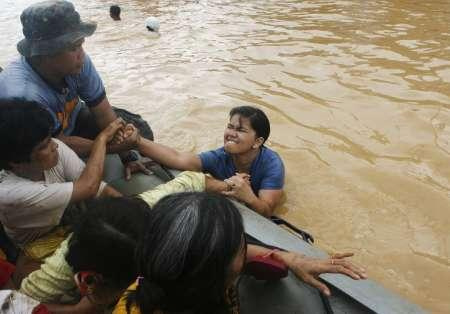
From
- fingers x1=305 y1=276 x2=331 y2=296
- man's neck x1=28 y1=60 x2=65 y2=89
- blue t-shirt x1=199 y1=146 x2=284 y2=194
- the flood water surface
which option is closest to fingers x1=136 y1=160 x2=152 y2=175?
blue t-shirt x1=199 y1=146 x2=284 y2=194

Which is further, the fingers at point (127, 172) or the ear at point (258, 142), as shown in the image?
the ear at point (258, 142)

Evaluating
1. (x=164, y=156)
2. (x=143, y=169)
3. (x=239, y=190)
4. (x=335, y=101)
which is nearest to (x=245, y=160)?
(x=239, y=190)

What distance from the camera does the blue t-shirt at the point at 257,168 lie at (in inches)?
128

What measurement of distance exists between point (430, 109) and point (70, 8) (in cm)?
390

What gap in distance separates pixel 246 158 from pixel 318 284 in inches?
62.7

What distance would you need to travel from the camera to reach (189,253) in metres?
1.20

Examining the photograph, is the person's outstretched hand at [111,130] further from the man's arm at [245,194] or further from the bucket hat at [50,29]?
the man's arm at [245,194]

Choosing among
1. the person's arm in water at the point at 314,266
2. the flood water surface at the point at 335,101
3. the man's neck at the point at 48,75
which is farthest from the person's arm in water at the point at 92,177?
the flood water surface at the point at 335,101

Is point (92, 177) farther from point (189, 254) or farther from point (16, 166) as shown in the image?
point (189, 254)

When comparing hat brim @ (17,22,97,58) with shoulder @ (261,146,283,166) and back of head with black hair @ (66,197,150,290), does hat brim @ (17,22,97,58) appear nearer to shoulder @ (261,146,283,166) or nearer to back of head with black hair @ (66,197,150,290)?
back of head with black hair @ (66,197,150,290)

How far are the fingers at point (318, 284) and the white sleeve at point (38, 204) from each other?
125 centimetres

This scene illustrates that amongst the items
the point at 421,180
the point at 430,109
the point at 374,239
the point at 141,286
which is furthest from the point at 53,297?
the point at 430,109

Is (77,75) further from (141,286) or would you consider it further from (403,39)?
(403,39)

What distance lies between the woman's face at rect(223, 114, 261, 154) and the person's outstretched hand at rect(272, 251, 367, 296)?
1279 mm
